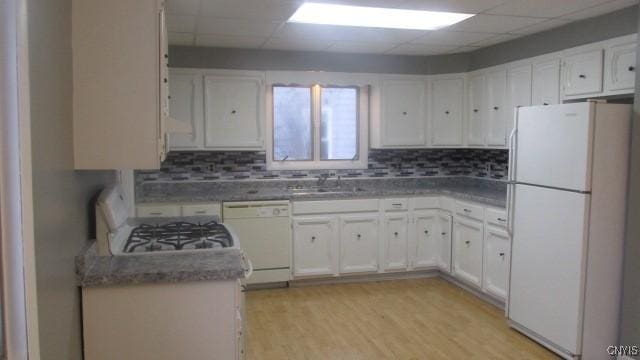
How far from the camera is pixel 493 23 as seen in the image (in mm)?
3934

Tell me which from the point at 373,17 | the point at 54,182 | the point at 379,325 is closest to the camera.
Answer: the point at 54,182

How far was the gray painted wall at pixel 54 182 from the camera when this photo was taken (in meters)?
1.60

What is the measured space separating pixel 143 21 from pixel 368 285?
A: 140 inches

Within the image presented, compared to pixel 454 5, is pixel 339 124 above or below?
below

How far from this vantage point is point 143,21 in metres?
2.20

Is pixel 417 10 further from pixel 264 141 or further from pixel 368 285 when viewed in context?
pixel 368 285

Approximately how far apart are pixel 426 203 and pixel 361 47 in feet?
5.39

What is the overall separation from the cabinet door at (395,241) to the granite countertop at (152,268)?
2.97 meters

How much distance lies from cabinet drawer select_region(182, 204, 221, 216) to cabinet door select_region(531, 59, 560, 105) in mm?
2849

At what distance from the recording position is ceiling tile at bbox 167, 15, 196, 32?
371 centimetres

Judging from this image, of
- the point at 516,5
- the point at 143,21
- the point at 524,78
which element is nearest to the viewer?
the point at 143,21

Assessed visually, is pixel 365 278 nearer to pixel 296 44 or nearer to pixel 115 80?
pixel 296 44

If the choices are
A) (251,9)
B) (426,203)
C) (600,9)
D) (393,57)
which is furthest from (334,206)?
(600,9)

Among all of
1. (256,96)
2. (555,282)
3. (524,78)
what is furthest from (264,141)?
(555,282)
